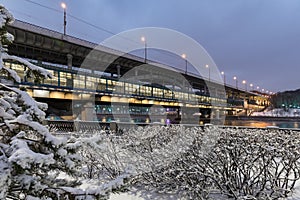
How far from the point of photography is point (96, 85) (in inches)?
1247

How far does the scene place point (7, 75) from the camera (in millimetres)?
2736

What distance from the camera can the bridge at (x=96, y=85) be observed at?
28.4 meters

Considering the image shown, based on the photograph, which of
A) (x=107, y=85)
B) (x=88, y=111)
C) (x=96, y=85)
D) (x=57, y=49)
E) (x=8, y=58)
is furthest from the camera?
(x=57, y=49)

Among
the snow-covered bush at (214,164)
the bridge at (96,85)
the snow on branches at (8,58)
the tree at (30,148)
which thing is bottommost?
the snow-covered bush at (214,164)

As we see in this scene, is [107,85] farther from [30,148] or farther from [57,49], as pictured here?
[30,148]

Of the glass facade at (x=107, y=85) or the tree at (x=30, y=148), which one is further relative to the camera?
the glass facade at (x=107, y=85)

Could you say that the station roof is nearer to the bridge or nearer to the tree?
the bridge

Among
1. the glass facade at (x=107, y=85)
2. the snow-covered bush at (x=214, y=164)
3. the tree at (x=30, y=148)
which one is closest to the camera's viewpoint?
the tree at (x=30, y=148)

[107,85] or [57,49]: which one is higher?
[57,49]

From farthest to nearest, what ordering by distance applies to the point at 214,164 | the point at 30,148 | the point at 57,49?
the point at 57,49
the point at 214,164
the point at 30,148

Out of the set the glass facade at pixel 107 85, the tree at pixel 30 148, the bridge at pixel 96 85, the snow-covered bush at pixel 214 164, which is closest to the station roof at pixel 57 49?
the bridge at pixel 96 85

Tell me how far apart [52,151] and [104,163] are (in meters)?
4.81

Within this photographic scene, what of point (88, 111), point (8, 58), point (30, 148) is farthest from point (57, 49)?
point (30, 148)

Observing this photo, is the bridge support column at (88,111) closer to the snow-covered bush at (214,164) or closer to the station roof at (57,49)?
the station roof at (57,49)
